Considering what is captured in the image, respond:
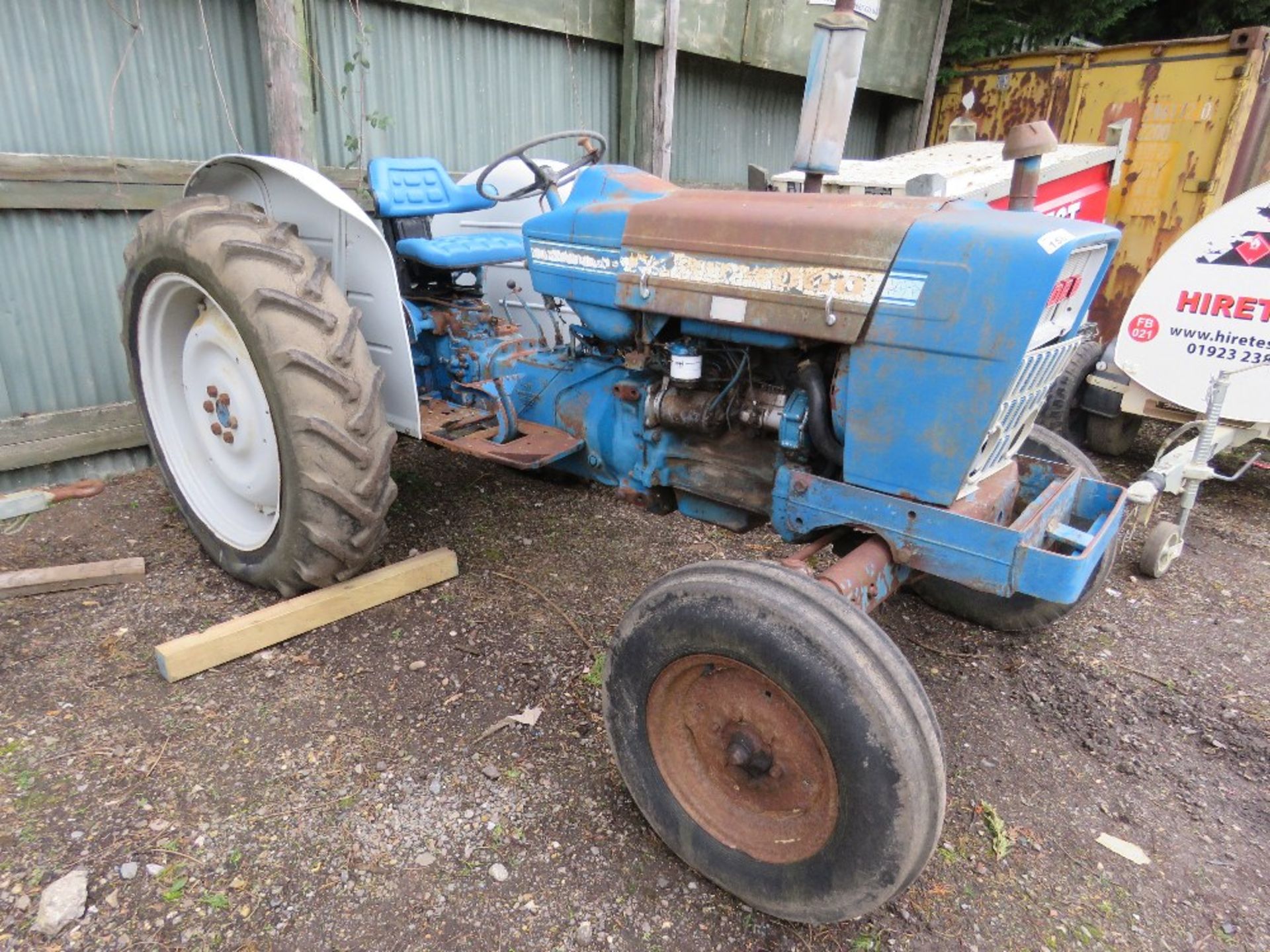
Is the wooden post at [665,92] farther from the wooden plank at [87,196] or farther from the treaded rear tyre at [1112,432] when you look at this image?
the treaded rear tyre at [1112,432]

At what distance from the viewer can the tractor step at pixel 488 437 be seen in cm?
262

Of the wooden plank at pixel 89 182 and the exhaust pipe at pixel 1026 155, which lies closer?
the exhaust pipe at pixel 1026 155

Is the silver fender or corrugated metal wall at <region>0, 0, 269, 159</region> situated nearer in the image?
the silver fender

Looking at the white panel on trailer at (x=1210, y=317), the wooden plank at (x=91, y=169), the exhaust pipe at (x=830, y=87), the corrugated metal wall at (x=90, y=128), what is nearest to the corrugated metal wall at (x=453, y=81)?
the corrugated metal wall at (x=90, y=128)

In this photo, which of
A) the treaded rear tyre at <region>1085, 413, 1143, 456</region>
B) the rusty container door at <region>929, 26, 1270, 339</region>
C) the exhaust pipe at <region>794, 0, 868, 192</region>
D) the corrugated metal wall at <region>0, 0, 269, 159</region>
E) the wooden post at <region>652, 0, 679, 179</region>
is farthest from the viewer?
the rusty container door at <region>929, 26, 1270, 339</region>

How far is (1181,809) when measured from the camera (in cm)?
208

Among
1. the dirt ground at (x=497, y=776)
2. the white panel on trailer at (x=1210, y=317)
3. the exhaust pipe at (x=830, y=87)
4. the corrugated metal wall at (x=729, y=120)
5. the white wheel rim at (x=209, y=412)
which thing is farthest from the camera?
the corrugated metal wall at (x=729, y=120)

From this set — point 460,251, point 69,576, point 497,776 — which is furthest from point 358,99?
point 497,776

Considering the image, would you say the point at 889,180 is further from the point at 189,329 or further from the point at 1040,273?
Answer: the point at 189,329

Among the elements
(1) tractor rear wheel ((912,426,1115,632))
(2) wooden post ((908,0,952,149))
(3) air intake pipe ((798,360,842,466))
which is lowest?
(1) tractor rear wheel ((912,426,1115,632))

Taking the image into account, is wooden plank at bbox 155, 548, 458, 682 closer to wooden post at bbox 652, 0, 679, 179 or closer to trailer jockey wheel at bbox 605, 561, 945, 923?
trailer jockey wheel at bbox 605, 561, 945, 923

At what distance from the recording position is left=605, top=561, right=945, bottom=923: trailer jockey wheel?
145cm

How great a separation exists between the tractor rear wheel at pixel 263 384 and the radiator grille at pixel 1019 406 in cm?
155

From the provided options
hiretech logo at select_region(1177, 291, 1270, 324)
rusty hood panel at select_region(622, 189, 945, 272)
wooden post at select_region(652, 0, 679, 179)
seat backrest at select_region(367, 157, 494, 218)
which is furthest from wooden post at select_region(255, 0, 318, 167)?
hiretech logo at select_region(1177, 291, 1270, 324)
